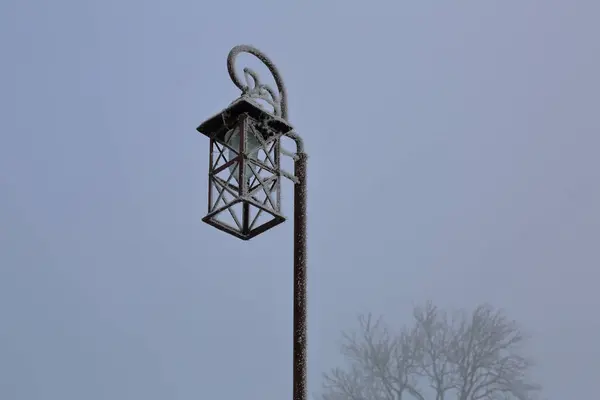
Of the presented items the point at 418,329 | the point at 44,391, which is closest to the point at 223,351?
the point at 44,391

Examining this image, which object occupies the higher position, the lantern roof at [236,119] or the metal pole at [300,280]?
the lantern roof at [236,119]

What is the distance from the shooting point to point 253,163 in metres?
6.11

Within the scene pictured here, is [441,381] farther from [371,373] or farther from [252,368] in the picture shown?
[252,368]

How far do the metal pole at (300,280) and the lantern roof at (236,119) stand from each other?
0.26 meters

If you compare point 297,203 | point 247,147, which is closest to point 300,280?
point 297,203

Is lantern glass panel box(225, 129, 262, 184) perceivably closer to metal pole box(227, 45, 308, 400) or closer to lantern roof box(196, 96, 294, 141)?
lantern roof box(196, 96, 294, 141)

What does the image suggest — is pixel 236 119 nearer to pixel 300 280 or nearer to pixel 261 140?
pixel 261 140

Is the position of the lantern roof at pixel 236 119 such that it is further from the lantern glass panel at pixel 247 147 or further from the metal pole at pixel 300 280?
the metal pole at pixel 300 280

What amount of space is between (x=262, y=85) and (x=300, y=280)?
130cm

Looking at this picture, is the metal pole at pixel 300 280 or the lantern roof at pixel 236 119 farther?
the lantern roof at pixel 236 119

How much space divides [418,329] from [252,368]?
117378 mm

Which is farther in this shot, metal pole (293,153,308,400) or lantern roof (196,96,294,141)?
lantern roof (196,96,294,141)

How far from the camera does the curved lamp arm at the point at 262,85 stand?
20.8 feet

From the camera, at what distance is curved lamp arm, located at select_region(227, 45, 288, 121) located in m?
6.35
